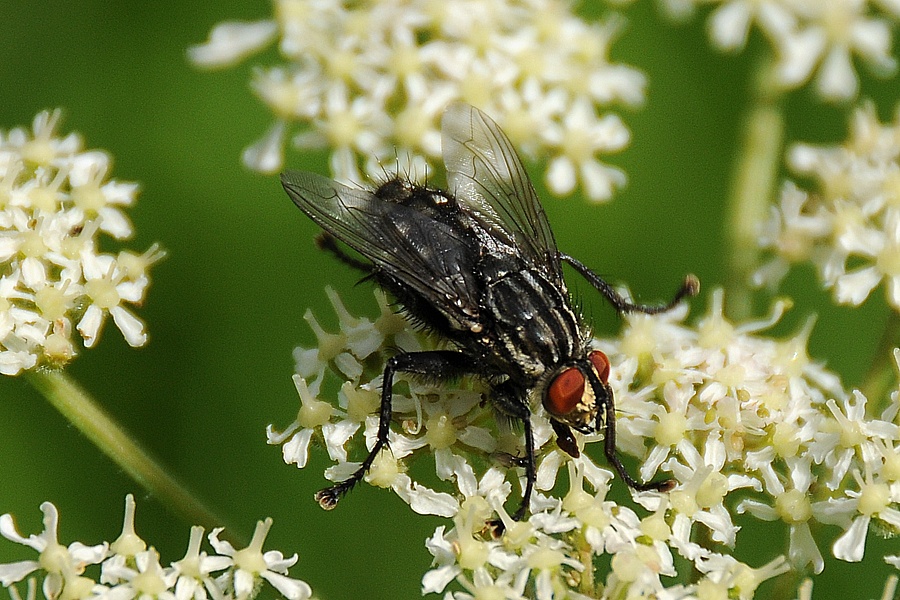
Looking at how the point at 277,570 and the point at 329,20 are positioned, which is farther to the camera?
the point at 329,20

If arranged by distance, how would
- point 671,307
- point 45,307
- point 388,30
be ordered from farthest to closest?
point 388,30 < point 671,307 < point 45,307

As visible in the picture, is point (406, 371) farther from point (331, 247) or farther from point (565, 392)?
point (331, 247)

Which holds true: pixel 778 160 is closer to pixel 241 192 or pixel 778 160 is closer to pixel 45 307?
pixel 241 192

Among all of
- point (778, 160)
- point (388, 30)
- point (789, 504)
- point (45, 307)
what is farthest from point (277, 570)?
point (778, 160)

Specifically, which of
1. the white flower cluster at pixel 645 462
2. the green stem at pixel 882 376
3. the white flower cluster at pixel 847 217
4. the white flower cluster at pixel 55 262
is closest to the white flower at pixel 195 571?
the white flower cluster at pixel 645 462

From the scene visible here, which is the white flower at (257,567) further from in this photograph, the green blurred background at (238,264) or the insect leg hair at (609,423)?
the green blurred background at (238,264)

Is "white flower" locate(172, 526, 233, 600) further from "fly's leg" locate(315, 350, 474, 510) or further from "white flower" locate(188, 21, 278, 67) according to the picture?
"white flower" locate(188, 21, 278, 67)

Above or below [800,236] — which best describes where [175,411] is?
below
